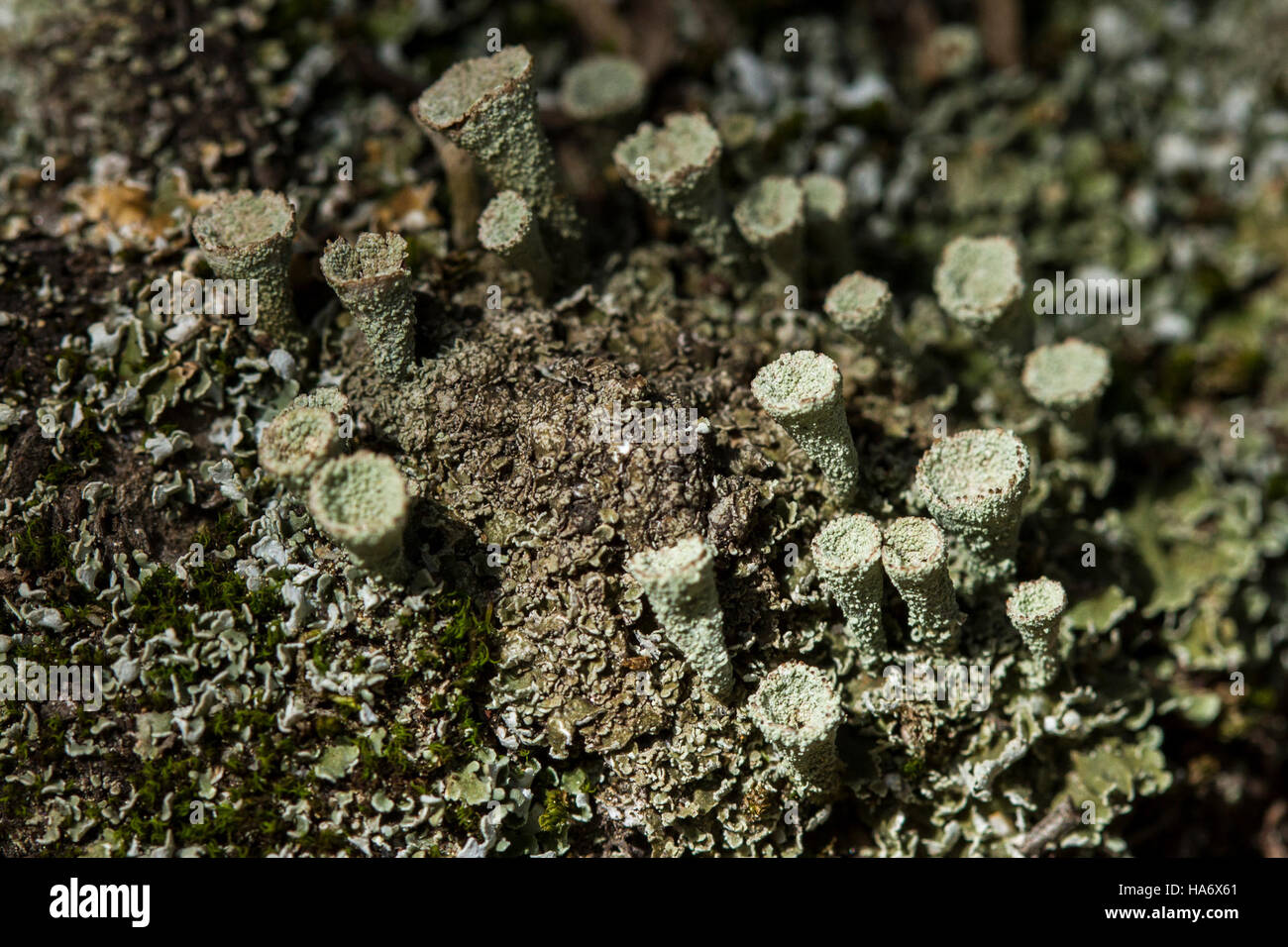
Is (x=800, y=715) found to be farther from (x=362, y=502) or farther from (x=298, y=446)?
(x=298, y=446)

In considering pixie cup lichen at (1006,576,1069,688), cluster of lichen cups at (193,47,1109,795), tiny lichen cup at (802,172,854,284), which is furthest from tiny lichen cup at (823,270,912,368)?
pixie cup lichen at (1006,576,1069,688)

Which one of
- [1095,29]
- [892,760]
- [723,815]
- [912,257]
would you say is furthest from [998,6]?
[723,815]

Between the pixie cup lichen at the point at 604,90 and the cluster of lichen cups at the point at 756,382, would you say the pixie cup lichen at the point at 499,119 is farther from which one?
the pixie cup lichen at the point at 604,90

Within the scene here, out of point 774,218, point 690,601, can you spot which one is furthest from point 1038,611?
point 774,218

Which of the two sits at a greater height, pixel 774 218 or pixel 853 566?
pixel 774 218

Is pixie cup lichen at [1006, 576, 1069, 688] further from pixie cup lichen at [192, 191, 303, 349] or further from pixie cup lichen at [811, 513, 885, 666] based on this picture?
pixie cup lichen at [192, 191, 303, 349]
